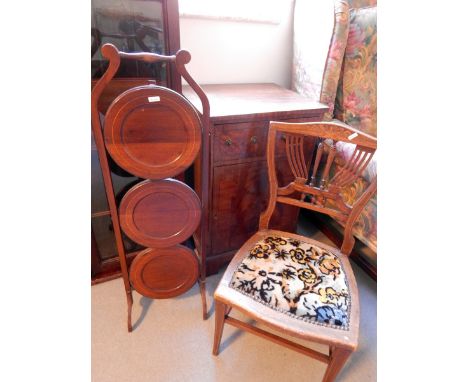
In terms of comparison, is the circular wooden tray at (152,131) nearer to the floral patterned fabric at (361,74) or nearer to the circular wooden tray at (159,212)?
the circular wooden tray at (159,212)

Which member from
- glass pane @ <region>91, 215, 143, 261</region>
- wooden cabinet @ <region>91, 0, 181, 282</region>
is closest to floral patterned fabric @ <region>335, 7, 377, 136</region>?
wooden cabinet @ <region>91, 0, 181, 282</region>

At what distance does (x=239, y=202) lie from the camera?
1.44m

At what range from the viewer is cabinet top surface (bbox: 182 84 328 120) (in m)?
1.23

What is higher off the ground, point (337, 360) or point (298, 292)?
point (298, 292)

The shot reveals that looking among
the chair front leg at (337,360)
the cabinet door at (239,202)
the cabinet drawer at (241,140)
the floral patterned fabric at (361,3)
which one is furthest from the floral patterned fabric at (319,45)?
the chair front leg at (337,360)

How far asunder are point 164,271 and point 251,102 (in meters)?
0.84

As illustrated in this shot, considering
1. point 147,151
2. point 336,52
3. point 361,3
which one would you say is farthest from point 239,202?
point 361,3

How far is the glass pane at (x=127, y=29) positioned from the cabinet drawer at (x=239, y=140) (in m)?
0.40

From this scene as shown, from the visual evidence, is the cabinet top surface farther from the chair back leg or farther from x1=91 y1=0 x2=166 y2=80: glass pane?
the chair back leg

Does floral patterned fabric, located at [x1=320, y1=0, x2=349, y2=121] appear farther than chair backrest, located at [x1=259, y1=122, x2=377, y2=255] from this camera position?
Yes

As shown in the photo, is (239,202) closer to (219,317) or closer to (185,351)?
(219,317)
